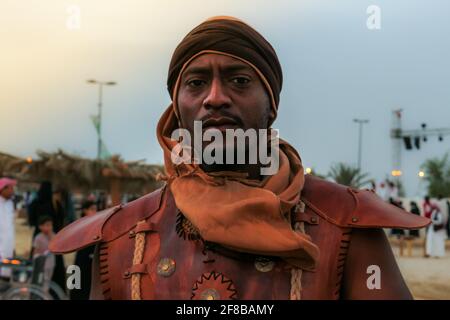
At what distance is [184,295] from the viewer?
1902 millimetres

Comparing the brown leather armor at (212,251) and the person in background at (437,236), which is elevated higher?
the brown leather armor at (212,251)

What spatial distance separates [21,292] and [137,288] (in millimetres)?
5271

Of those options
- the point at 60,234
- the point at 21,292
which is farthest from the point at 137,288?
the point at 21,292

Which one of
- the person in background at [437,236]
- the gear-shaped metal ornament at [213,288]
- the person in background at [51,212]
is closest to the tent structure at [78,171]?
the person in background at [51,212]

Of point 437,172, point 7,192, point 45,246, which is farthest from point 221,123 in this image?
point 437,172

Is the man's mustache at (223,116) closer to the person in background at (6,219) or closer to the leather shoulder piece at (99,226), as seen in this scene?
the leather shoulder piece at (99,226)

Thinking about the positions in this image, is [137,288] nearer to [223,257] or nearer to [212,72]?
[223,257]

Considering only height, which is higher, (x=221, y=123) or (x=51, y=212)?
(x=221, y=123)

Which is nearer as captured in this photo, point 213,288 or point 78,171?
point 213,288

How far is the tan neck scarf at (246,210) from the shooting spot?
181cm

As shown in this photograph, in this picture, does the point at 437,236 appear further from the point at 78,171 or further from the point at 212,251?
the point at 212,251

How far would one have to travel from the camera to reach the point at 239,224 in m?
1.83

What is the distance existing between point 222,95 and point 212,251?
50 centimetres

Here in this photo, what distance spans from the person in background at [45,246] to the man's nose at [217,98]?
18.7 ft
